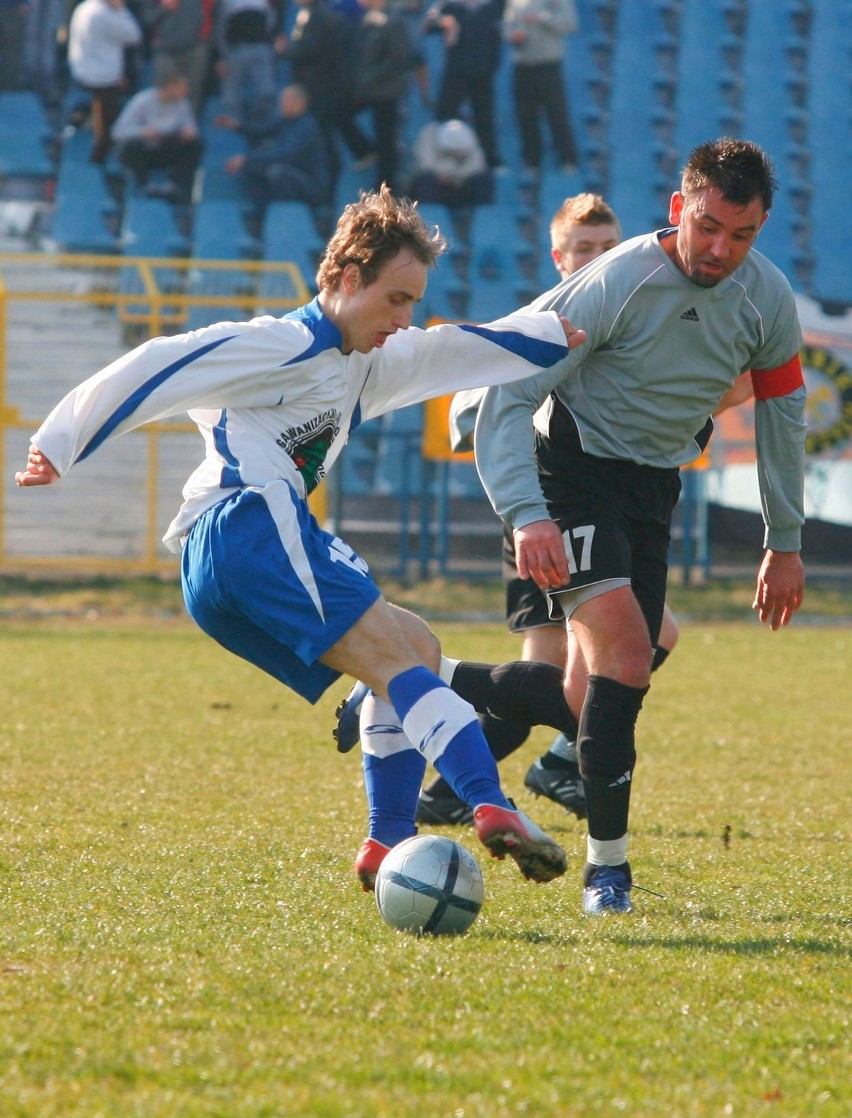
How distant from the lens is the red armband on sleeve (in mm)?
4328

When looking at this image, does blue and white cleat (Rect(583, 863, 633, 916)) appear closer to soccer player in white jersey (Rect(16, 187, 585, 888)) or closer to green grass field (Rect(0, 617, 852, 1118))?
green grass field (Rect(0, 617, 852, 1118))

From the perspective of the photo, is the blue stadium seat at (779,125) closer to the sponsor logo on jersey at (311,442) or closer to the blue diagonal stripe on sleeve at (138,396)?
the sponsor logo on jersey at (311,442)

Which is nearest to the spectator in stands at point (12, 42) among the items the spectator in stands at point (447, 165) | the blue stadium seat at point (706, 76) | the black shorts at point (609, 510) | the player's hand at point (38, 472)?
the spectator in stands at point (447, 165)

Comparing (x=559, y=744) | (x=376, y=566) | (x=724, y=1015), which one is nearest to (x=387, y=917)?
(x=724, y=1015)

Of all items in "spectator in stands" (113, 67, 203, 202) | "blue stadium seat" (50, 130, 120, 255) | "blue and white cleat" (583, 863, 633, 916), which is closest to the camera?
"blue and white cleat" (583, 863, 633, 916)

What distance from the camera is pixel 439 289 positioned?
55.4 ft

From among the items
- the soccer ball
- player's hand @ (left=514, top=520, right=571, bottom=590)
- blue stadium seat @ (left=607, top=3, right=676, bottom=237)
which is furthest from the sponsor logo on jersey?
blue stadium seat @ (left=607, top=3, right=676, bottom=237)

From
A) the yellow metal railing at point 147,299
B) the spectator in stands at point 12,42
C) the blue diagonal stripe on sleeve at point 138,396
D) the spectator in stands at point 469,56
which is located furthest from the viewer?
the spectator in stands at point 12,42

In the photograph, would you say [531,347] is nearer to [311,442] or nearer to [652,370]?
[652,370]

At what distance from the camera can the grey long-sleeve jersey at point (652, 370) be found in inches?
164

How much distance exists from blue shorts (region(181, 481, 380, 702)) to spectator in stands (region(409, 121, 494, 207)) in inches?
A: 532

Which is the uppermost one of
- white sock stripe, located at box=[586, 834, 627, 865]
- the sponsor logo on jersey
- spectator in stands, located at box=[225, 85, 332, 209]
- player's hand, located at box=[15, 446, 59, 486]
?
spectator in stands, located at box=[225, 85, 332, 209]

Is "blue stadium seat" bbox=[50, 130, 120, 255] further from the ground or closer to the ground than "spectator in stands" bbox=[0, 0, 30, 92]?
closer to the ground

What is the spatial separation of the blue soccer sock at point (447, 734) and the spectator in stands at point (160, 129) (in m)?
13.6
